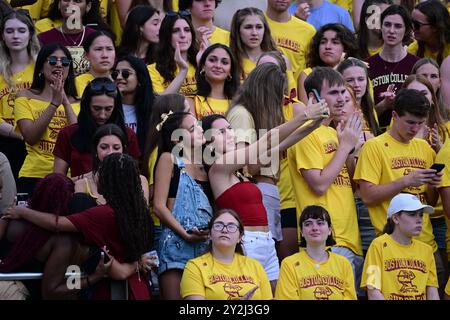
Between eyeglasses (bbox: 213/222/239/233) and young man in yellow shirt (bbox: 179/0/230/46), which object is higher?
young man in yellow shirt (bbox: 179/0/230/46)

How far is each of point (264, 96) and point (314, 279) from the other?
1603 millimetres

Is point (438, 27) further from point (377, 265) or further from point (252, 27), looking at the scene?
point (377, 265)

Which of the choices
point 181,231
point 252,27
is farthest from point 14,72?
point 181,231

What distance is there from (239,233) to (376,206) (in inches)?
61.0

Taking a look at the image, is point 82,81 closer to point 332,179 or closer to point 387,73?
point 332,179

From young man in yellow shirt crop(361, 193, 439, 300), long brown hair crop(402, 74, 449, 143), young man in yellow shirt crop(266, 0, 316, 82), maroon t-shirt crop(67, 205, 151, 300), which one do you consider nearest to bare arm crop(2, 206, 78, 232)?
maroon t-shirt crop(67, 205, 151, 300)

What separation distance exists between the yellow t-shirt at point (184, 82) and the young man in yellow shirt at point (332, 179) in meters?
1.55

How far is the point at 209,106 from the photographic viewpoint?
11.1 meters

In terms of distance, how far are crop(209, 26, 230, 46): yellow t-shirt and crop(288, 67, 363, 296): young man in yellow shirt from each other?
216cm

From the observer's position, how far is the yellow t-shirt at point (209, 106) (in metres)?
11.0

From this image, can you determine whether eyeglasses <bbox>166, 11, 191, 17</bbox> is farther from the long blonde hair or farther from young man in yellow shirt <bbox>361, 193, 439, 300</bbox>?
young man in yellow shirt <bbox>361, 193, 439, 300</bbox>

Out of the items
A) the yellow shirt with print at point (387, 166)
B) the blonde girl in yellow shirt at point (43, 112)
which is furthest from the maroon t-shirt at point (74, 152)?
the yellow shirt with print at point (387, 166)

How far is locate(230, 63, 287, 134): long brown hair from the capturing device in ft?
34.3

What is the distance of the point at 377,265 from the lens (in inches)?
393
